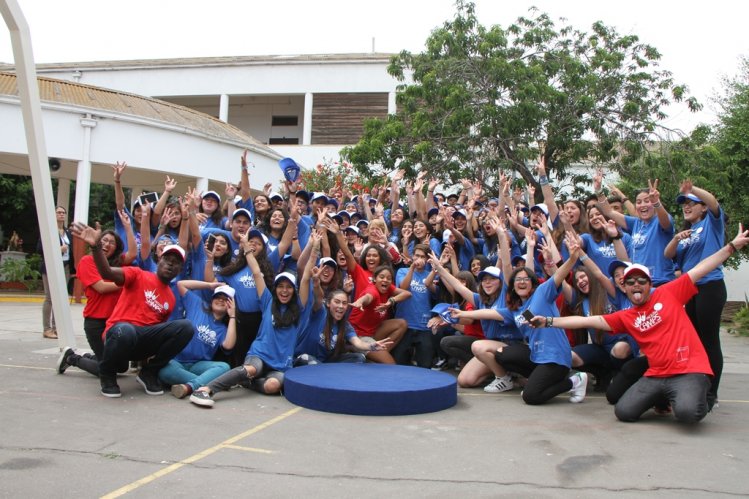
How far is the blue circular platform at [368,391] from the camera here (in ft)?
18.1

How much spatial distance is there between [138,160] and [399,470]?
1477cm

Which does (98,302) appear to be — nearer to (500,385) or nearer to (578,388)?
(500,385)

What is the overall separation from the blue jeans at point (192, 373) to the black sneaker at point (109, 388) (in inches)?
16.3

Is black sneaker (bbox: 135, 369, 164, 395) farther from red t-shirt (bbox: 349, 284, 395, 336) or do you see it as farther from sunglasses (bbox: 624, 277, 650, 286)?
sunglasses (bbox: 624, 277, 650, 286)

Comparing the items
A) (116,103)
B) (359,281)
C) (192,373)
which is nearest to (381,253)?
(359,281)

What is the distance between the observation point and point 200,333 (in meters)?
6.33

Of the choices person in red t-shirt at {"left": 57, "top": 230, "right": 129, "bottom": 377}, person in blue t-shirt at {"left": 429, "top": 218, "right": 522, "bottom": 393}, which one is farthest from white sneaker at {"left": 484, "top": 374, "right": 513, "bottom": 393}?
person in red t-shirt at {"left": 57, "top": 230, "right": 129, "bottom": 377}

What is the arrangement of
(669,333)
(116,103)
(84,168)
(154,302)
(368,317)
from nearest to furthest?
(669,333) < (154,302) < (368,317) < (84,168) < (116,103)

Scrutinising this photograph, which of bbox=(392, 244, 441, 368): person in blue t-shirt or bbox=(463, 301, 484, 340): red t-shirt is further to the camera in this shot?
bbox=(392, 244, 441, 368): person in blue t-shirt

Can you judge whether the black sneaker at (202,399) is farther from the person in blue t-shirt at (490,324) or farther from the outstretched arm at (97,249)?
the person in blue t-shirt at (490,324)

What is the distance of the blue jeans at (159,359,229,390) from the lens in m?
5.97

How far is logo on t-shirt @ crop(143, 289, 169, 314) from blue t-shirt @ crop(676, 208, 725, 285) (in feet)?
15.8

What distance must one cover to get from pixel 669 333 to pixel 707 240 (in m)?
1.05

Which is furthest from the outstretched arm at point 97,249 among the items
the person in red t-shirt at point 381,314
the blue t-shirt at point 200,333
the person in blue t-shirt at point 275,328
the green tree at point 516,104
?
the green tree at point 516,104
